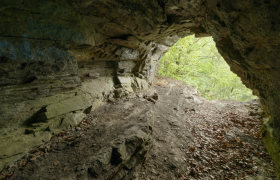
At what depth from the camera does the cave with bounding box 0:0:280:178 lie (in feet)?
12.0

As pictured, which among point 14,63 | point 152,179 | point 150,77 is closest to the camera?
point 14,63

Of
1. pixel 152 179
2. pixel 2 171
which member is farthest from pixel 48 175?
pixel 152 179

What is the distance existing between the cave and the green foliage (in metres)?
8.08

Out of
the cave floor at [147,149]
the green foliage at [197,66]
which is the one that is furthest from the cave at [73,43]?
the green foliage at [197,66]

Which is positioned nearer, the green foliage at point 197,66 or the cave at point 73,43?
the cave at point 73,43

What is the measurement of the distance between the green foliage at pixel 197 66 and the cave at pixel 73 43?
8079mm

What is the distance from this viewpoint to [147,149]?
5461mm

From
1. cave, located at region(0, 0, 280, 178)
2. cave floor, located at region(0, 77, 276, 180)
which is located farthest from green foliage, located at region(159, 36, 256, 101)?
cave floor, located at region(0, 77, 276, 180)

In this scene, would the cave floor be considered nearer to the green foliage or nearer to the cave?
the cave

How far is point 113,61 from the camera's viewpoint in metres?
10.2

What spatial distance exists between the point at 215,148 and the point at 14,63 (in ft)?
32.2

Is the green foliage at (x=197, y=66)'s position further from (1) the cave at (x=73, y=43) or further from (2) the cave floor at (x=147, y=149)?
(2) the cave floor at (x=147, y=149)

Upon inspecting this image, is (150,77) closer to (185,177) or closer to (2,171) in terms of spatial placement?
(185,177)

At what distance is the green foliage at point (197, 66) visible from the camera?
1528cm
